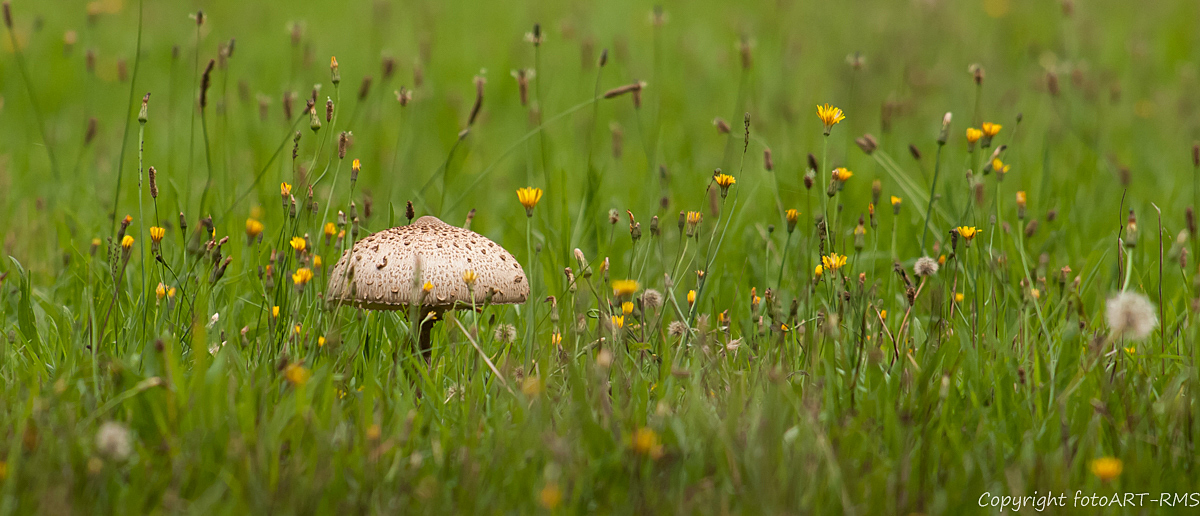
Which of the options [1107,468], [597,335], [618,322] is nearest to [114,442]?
[618,322]

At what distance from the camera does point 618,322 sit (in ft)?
9.23

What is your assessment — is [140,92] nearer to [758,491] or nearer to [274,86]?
[274,86]

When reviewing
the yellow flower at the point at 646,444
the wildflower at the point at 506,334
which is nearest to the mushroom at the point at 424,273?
the wildflower at the point at 506,334

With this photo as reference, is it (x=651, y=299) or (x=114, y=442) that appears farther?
(x=651, y=299)

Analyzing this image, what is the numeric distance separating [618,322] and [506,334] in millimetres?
368

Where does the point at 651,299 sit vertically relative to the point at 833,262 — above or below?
below

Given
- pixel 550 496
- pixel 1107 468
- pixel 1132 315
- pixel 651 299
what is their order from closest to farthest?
pixel 550 496
pixel 1107 468
pixel 1132 315
pixel 651 299

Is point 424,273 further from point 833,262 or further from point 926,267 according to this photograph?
point 926,267

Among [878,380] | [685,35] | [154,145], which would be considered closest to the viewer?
[878,380]

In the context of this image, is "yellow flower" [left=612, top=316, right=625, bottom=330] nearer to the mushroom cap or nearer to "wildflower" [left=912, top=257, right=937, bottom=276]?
the mushroom cap

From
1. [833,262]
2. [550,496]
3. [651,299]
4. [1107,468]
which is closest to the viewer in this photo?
[550,496]

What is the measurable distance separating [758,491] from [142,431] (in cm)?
140

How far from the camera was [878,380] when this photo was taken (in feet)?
8.07

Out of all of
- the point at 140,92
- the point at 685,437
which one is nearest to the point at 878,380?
the point at 685,437
